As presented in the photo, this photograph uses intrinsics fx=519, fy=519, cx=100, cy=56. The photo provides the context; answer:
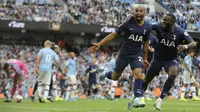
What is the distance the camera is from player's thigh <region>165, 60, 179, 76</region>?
44.4ft

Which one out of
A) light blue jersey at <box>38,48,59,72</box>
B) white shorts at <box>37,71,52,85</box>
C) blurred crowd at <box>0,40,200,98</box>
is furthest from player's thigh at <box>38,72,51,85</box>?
blurred crowd at <box>0,40,200,98</box>

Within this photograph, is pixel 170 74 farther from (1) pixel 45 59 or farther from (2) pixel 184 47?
(1) pixel 45 59

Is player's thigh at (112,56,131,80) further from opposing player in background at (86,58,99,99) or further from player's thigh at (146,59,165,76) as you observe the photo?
opposing player in background at (86,58,99,99)

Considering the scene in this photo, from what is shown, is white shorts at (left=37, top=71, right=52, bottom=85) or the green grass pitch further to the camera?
white shorts at (left=37, top=71, right=52, bottom=85)

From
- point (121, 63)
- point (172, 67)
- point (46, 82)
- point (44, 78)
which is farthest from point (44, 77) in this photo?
point (172, 67)

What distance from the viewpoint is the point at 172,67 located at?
13.6 metres

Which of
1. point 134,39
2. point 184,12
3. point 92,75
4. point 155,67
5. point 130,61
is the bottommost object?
point 92,75

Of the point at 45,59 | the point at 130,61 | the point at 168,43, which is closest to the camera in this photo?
the point at 130,61

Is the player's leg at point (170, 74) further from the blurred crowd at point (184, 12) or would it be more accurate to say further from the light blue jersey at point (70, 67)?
the blurred crowd at point (184, 12)

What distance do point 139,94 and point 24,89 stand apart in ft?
49.3

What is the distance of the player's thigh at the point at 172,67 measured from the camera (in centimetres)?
1352

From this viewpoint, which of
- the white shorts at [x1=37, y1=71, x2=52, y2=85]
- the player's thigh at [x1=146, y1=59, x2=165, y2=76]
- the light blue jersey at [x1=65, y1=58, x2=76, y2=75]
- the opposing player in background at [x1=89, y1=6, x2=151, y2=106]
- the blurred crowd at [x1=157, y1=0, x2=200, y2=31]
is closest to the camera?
the opposing player in background at [x1=89, y1=6, x2=151, y2=106]

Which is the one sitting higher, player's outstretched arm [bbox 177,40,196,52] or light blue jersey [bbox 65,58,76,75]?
player's outstretched arm [bbox 177,40,196,52]

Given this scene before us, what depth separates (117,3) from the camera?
4372 centimetres
